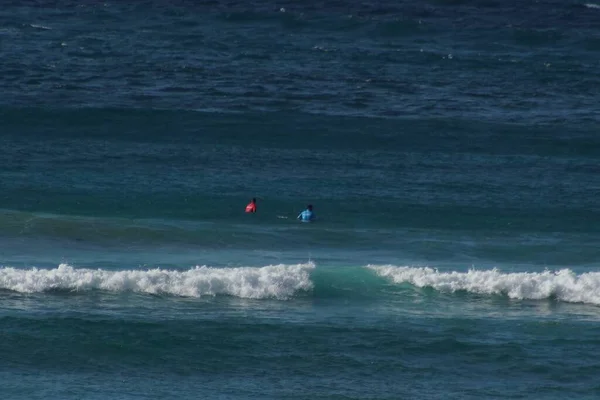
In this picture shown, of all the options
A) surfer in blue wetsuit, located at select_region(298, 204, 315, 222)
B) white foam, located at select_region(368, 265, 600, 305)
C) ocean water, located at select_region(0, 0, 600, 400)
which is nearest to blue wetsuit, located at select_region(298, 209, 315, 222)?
surfer in blue wetsuit, located at select_region(298, 204, 315, 222)

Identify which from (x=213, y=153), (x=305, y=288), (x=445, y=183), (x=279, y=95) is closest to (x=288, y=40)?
(x=279, y=95)

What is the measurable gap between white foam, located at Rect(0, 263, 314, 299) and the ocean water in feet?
0.17

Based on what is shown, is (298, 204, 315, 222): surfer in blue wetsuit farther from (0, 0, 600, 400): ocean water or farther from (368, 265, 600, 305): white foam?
(368, 265, 600, 305): white foam

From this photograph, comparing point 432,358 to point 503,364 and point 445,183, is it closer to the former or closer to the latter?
point 503,364

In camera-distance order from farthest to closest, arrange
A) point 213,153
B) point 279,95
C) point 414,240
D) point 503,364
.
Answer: point 279,95, point 213,153, point 414,240, point 503,364

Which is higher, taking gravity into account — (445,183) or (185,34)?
(185,34)

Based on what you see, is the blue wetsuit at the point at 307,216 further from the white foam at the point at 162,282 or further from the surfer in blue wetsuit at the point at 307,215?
the white foam at the point at 162,282

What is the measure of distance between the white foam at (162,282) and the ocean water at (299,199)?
5 cm

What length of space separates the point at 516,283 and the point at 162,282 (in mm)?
8144

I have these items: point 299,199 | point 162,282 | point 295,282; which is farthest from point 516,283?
point 299,199

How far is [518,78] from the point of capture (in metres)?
49.8

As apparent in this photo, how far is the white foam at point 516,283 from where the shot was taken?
1103 inches

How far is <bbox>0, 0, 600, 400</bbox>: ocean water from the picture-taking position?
23.9m

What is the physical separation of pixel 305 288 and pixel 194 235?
6.43 m
